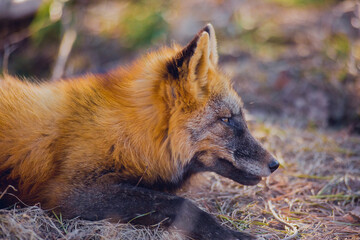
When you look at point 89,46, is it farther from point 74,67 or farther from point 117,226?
point 117,226

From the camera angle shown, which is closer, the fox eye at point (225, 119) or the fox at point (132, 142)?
the fox at point (132, 142)

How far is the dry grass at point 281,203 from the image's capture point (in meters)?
2.76

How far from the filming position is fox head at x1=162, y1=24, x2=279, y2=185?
311cm

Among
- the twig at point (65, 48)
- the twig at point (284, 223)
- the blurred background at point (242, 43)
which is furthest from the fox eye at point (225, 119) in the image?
the twig at point (65, 48)

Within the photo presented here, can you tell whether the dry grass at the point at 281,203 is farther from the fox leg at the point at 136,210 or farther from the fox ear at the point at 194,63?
the fox ear at the point at 194,63

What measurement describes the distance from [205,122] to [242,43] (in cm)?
664

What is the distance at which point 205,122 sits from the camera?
319 centimetres

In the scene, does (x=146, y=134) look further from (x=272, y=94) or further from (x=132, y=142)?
(x=272, y=94)

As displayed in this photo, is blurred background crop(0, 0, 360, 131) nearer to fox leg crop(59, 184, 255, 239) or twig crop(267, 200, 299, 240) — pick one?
twig crop(267, 200, 299, 240)

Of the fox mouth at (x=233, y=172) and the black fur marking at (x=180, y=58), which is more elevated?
the black fur marking at (x=180, y=58)

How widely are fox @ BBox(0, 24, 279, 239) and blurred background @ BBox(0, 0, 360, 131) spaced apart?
313 centimetres

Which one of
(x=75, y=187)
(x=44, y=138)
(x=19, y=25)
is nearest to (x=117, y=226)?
(x=75, y=187)

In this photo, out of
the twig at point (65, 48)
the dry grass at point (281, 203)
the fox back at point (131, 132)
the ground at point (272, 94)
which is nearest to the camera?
the dry grass at point (281, 203)

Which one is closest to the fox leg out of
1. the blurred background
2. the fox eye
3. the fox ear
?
the fox eye
